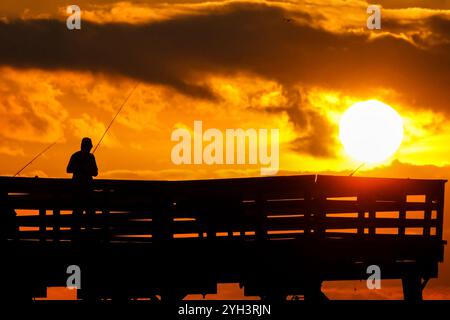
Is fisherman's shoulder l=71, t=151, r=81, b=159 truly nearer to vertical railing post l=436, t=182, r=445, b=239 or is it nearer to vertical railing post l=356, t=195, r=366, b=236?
vertical railing post l=356, t=195, r=366, b=236

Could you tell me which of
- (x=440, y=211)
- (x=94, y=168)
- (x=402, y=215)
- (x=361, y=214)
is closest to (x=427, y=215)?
(x=440, y=211)

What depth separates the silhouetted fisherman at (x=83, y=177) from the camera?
2231 cm

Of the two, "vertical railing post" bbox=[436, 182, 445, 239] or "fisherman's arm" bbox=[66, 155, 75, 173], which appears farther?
"vertical railing post" bbox=[436, 182, 445, 239]

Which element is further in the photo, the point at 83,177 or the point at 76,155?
the point at 76,155

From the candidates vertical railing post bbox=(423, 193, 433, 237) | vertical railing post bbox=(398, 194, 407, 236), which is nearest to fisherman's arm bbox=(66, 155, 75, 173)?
vertical railing post bbox=(398, 194, 407, 236)

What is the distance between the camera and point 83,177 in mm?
22781

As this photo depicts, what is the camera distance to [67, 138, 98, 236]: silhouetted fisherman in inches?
878

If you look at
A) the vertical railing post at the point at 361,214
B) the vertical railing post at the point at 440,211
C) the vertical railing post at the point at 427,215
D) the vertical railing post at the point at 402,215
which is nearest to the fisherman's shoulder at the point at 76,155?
the vertical railing post at the point at 361,214

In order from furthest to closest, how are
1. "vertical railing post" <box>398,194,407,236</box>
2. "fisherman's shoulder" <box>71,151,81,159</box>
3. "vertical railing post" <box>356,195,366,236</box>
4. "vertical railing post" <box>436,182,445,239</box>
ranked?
"vertical railing post" <box>436,182,445,239</box> < "vertical railing post" <box>398,194,407,236</box> < "vertical railing post" <box>356,195,366,236</box> < "fisherman's shoulder" <box>71,151,81,159</box>

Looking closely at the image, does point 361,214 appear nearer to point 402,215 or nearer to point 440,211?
point 402,215

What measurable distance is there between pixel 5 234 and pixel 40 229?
701 millimetres
